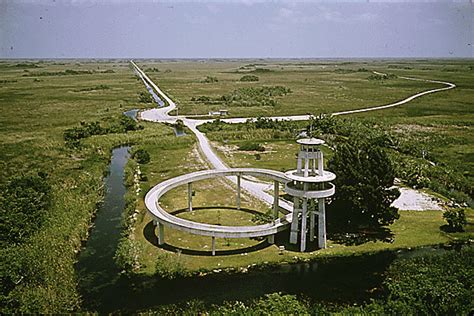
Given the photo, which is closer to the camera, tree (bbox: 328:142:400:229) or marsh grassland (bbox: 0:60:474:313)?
marsh grassland (bbox: 0:60:474:313)

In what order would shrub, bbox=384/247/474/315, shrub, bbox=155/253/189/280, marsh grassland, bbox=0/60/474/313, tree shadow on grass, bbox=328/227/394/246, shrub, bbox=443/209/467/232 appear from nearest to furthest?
shrub, bbox=384/247/474/315, shrub, bbox=155/253/189/280, marsh grassland, bbox=0/60/474/313, tree shadow on grass, bbox=328/227/394/246, shrub, bbox=443/209/467/232

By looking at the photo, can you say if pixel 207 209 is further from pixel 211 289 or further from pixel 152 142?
pixel 152 142

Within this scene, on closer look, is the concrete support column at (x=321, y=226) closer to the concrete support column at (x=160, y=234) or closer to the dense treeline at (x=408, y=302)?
the dense treeline at (x=408, y=302)

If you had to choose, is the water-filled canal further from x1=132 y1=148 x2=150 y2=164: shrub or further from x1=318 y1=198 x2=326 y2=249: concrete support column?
x1=132 y1=148 x2=150 y2=164: shrub

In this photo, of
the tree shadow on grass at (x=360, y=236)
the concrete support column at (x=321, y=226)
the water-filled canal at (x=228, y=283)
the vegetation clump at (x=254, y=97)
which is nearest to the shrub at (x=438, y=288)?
the water-filled canal at (x=228, y=283)

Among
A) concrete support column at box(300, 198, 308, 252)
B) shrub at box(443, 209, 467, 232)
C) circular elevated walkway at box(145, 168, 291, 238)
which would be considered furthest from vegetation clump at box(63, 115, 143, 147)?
shrub at box(443, 209, 467, 232)

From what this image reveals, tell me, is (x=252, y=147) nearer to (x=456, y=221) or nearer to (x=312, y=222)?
(x=312, y=222)

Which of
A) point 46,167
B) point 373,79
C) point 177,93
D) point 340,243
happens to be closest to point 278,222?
point 340,243
